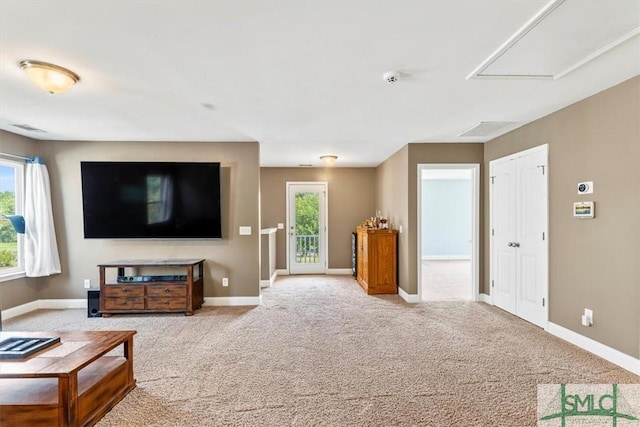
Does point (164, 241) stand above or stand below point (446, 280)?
above

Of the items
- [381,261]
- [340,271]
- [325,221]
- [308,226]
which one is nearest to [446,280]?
[381,261]

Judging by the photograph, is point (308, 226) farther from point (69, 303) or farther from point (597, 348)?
point (597, 348)

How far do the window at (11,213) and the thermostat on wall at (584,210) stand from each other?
6973 mm

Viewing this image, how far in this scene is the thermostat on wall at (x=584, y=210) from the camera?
10.1 feet

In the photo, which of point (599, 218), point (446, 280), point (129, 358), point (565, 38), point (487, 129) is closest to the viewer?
point (565, 38)

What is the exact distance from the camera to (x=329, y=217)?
24.3 feet

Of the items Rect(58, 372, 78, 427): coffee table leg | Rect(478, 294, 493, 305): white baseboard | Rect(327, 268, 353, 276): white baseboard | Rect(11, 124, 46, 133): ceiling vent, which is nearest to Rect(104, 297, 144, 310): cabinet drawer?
Rect(11, 124, 46, 133): ceiling vent

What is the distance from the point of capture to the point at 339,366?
2838mm

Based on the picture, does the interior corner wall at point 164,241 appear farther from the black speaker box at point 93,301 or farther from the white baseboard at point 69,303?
the black speaker box at point 93,301

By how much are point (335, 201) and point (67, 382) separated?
5.95 metres

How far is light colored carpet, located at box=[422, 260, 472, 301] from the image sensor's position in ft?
17.5

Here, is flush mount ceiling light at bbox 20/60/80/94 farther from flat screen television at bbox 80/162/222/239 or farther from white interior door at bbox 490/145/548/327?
white interior door at bbox 490/145/548/327

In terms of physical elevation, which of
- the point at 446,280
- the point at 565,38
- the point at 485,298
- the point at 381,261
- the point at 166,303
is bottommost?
the point at 446,280

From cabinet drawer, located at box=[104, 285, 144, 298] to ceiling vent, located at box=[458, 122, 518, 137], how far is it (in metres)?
4.96
